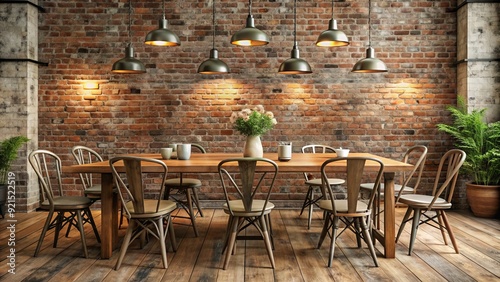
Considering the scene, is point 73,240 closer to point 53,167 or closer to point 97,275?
point 97,275

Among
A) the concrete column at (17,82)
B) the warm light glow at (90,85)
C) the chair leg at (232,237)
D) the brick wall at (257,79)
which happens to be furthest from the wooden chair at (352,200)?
the concrete column at (17,82)

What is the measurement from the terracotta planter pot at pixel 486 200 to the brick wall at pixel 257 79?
741 mm

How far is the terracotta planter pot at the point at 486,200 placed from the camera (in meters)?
5.34

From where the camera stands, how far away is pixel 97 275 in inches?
129

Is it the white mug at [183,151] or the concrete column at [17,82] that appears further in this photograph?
the concrete column at [17,82]

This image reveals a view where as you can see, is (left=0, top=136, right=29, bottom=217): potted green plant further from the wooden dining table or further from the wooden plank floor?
the wooden dining table

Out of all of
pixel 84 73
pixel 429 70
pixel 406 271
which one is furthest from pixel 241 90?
pixel 406 271

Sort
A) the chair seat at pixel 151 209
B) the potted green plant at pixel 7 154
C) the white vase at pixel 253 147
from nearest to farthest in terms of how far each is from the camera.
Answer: the chair seat at pixel 151 209 → the white vase at pixel 253 147 → the potted green plant at pixel 7 154

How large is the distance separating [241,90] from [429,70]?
106 inches

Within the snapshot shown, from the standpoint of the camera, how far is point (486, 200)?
5363mm

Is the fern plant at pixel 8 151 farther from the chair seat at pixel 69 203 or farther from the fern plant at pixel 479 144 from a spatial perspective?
the fern plant at pixel 479 144

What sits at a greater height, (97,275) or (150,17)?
(150,17)

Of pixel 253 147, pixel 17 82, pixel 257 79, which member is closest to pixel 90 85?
pixel 17 82

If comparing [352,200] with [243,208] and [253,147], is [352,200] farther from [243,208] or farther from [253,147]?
[253,147]
